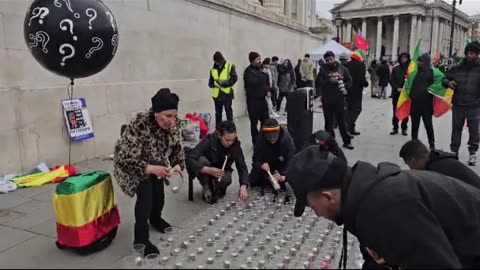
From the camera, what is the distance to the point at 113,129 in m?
7.75

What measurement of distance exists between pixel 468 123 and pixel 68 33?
597 cm

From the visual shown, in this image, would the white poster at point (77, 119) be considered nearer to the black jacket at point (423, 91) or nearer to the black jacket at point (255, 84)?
the black jacket at point (255, 84)

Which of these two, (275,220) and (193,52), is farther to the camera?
(193,52)

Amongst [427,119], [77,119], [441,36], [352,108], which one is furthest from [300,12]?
[441,36]

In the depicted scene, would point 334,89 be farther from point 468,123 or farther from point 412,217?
point 412,217

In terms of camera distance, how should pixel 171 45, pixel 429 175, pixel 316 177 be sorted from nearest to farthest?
pixel 316 177
pixel 429 175
pixel 171 45

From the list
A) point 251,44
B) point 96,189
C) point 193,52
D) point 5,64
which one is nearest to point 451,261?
point 96,189

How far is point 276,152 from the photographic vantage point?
5.15m

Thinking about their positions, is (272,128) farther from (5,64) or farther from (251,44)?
(251,44)

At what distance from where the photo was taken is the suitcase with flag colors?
3.43 meters

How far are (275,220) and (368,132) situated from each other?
252 inches

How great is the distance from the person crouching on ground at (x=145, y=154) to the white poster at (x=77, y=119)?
140 inches

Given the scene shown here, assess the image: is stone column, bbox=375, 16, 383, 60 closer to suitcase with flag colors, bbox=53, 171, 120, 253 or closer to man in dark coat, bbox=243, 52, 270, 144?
man in dark coat, bbox=243, 52, 270, 144

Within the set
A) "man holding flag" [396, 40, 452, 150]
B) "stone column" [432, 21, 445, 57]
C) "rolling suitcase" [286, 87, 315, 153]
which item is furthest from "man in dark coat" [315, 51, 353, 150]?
"stone column" [432, 21, 445, 57]
